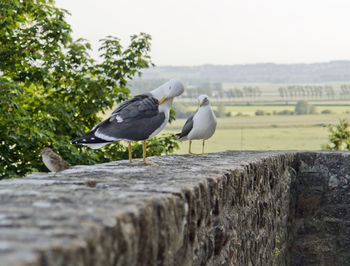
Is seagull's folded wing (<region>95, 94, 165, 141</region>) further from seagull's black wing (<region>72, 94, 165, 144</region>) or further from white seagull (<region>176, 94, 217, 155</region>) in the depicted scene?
white seagull (<region>176, 94, 217, 155</region>)

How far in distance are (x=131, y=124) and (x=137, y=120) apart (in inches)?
2.3

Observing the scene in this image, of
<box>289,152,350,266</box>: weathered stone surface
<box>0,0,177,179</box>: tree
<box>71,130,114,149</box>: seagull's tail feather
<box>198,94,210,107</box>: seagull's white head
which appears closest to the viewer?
<box>71,130,114,149</box>: seagull's tail feather

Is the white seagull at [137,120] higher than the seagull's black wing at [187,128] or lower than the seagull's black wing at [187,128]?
higher

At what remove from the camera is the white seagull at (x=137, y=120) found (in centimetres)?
405

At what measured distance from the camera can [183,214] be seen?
109 inches

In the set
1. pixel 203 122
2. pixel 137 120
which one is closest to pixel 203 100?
pixel 203 122

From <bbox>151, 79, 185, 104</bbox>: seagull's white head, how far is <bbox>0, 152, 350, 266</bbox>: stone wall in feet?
1.72

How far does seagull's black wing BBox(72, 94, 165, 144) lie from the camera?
4.05 metres

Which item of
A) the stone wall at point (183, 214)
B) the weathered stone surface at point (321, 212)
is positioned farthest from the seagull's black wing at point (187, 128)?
the weathered stone surface at point (321, 212)

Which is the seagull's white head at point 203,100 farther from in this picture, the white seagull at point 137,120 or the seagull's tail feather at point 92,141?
the seagull's tail feather at point 92,141

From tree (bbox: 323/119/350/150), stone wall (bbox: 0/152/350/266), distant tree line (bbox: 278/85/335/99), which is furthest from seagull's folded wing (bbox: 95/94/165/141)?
distant tree line (bbox: 278/85/335/99)

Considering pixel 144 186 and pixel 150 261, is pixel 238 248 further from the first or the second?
pixel 150 261

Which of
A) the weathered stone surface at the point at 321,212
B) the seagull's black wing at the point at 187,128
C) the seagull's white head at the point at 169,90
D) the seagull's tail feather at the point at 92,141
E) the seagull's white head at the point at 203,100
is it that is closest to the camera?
the seagull's tail feather at the point at 92,141

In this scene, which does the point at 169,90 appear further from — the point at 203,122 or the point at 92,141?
the point at 203,122
